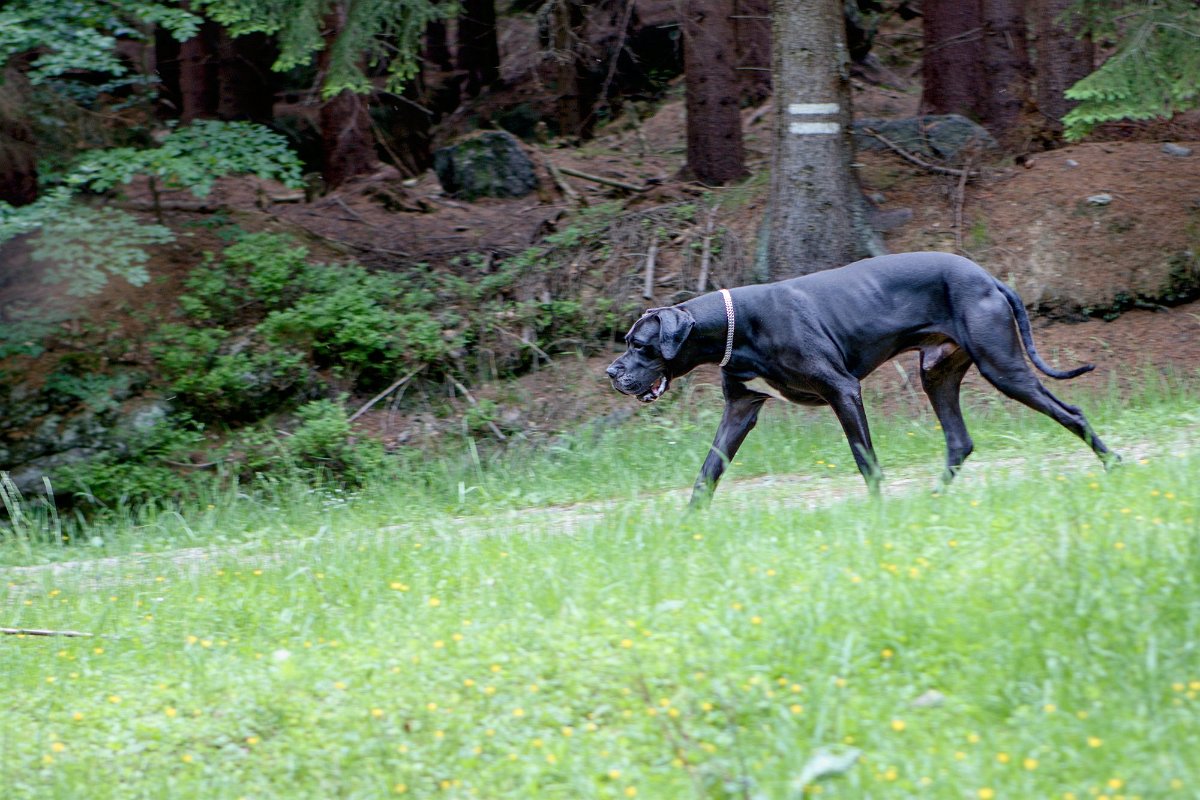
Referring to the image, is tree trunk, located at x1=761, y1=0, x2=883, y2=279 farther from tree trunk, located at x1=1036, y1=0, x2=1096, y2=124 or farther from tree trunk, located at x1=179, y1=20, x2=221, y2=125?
tree trunk, located at x1=179, y1=20, x2=221, y2=125

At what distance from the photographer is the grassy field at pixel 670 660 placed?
4344 millimetres

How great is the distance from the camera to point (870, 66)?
75.8 feet

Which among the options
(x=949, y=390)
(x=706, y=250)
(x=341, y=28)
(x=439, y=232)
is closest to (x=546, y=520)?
(x=949, y=390)

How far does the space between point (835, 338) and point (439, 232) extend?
1040 cm

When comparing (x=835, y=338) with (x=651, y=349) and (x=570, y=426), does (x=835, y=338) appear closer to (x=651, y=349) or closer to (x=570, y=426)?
(x=651, y=349)

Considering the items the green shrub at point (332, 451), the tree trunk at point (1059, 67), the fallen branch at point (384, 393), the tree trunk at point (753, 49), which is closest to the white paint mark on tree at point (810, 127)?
the tree trunk at point (1059, 67)

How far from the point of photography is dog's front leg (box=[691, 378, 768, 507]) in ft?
25.0

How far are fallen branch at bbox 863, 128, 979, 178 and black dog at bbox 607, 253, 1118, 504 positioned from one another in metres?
7.75

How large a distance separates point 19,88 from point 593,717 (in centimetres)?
1125

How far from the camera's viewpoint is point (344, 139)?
19.0 metres

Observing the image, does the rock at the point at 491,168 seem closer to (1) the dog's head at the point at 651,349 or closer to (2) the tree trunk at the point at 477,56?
(2) the tree trunk at the point at 477,56

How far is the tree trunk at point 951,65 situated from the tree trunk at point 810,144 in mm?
4376

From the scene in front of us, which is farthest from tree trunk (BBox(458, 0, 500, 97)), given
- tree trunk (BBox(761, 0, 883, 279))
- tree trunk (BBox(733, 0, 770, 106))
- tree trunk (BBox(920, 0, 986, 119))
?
tree trunk (BBox(761, 0, 883, 279))

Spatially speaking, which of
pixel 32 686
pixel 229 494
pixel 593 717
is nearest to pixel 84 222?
pixel 229 494
